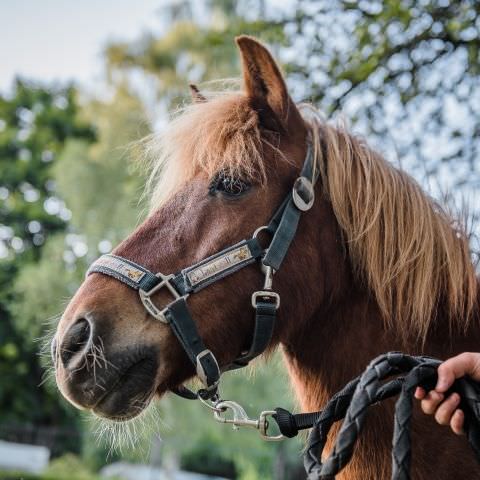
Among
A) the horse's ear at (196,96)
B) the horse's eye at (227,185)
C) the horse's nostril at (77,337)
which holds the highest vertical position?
the horse's ear at (196,96)

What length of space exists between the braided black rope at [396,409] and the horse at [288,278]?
1.78 feet

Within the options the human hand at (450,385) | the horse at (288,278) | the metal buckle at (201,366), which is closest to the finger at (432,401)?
the human hand at (450,385)

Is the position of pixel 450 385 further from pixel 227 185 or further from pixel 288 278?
pixel 227 185

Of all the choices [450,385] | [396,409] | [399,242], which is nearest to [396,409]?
[396,409]

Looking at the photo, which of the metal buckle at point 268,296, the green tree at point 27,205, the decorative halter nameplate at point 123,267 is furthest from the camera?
the green tree at point 27,205

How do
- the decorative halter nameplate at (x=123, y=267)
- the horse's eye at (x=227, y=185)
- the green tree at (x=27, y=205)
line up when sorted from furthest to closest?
the green tree at (x=27, y=205) < the horse's eye at (x=227, y=185) < the decorative halter nameplate at (x=123, y=267)

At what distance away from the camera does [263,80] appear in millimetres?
2691

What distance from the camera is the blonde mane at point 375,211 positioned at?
246 cm

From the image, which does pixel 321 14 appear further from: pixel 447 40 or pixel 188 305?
pixel 188 305

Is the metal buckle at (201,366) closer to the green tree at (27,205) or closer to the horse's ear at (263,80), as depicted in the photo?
the horse's ear at (263,80)

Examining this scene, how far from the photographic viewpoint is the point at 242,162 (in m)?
2.57

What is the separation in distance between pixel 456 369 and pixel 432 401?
12cm

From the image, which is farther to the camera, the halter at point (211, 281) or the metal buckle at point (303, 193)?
the metal buckle at point (303, 193)

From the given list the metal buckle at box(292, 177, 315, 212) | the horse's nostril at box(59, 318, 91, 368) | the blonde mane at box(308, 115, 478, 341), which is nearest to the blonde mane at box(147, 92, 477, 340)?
the blonde mane at box(308, 115, 478, 341)
